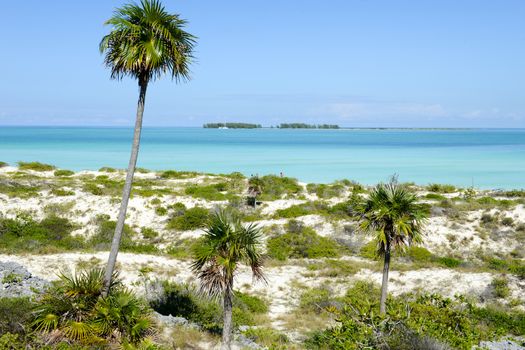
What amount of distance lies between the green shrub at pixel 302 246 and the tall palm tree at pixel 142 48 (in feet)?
54.4

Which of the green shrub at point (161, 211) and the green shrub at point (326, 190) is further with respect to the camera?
the green shrub at point (326, 190)

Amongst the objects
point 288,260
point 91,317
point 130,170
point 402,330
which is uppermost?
point 130,170

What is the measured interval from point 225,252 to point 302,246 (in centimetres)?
1726

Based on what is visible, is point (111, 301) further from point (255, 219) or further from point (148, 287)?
point (255, 219)

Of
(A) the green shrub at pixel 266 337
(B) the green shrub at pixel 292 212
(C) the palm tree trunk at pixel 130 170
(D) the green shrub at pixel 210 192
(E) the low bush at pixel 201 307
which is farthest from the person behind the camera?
(D) the green shrub at pixel 210 192

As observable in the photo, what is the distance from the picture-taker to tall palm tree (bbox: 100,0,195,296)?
13531mm

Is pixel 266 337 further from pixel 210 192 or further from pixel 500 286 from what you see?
pixel 210 192

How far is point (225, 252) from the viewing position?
1323cm

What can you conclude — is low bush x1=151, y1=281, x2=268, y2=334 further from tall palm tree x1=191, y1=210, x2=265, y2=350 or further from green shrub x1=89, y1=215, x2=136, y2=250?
green shrub x1=89, y1=215, x2=136, y2=250

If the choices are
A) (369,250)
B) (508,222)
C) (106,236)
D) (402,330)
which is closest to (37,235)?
Answer: (106,236)

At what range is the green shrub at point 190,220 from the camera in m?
33.5

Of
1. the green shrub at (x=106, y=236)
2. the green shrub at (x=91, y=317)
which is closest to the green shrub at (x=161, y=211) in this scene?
the green shrub at (x=106, y=236)

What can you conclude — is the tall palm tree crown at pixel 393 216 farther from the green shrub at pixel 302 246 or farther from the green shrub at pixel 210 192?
the green shrub at pixel 210 192

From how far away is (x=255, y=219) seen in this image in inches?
1414
